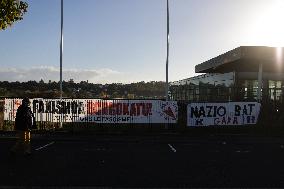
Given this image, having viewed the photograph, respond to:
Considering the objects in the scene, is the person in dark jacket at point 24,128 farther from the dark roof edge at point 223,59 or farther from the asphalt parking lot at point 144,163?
the dark roof edge at point 223,59

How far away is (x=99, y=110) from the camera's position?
81.8 ft

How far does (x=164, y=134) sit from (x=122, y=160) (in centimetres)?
990

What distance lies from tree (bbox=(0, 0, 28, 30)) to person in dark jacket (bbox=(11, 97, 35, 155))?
7035 mm

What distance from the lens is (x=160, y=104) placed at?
82.5 ft

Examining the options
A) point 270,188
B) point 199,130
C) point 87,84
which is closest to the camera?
point 270,188

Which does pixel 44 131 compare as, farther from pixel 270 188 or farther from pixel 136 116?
pixel 270 188

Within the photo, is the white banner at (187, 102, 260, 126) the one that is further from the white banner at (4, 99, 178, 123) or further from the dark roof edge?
the dark roof edge

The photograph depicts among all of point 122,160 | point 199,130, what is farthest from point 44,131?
point 122,160

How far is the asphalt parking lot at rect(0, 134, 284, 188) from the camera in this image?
10.9 meters

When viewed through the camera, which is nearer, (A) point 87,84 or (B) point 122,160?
(B) point 122,160

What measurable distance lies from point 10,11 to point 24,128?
7841 mm

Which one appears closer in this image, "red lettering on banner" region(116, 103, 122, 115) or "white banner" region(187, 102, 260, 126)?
"red lettering on banner" region(116, 103, 122, 115)

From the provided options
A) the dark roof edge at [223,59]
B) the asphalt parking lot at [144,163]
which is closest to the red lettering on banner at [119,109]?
the asphalt parking lot at [144,163]

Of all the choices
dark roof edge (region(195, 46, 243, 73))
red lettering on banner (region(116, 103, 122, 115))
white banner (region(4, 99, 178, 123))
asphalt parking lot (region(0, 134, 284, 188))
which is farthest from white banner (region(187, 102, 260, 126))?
dark roof edge (region(195, 46, 243, 73))
